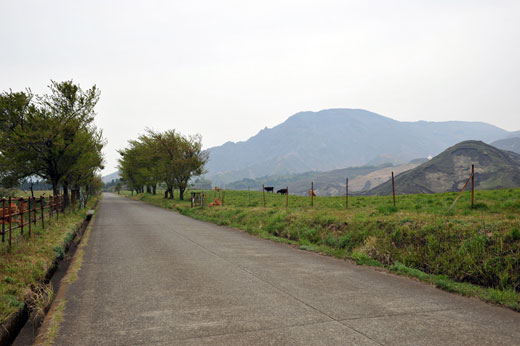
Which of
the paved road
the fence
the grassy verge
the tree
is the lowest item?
the paved road

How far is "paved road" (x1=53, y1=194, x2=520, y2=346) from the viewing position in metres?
4.70

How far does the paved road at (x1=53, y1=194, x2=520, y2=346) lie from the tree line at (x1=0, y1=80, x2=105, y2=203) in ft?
69.2

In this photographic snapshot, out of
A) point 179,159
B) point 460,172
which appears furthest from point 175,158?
point 460,172

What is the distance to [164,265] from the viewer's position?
934 cm

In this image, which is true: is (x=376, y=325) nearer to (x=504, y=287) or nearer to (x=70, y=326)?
(x=504, y=287)

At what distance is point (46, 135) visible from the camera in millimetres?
26516

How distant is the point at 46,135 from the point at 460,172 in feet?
504

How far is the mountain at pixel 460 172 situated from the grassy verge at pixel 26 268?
112 m

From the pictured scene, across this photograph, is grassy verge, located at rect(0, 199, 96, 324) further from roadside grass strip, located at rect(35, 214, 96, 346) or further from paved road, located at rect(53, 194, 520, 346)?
paved road, located at rect(53, 194, 520, 346)

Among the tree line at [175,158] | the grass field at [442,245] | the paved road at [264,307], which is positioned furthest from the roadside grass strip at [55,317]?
the tree line at [175,158]

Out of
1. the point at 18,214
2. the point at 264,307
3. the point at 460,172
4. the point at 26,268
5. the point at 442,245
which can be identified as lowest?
the point at 264,307

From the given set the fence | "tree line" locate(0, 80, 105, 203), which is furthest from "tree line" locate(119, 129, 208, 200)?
the fence

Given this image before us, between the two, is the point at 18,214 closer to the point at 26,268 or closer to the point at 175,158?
the point at 26,268

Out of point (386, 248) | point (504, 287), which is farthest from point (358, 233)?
point (504, 287)
